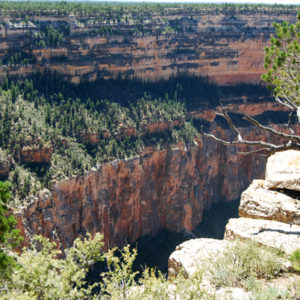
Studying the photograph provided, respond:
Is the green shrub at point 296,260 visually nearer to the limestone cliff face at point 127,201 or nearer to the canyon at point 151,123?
the canyon at point 151,123

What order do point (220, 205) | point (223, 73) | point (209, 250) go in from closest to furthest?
1. point (209, 250)
2. point (220, 205)
3. point (223, 73)

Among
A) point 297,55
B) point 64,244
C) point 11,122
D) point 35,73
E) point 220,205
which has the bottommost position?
point 220,205

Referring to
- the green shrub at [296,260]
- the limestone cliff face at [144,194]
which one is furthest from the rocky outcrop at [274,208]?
the limestone cliff face at [144,194]

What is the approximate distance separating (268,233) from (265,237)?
1.25 ft

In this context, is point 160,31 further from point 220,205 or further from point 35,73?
point 220,205

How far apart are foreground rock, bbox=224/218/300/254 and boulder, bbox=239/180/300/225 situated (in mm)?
360

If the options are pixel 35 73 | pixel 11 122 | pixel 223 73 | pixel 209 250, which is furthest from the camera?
pixel 223 73

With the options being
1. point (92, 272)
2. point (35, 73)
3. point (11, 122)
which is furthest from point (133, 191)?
point (35, 73)

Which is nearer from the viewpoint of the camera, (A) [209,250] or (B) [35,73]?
(A) [209,250]

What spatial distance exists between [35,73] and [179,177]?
1994cm

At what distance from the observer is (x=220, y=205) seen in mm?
55875

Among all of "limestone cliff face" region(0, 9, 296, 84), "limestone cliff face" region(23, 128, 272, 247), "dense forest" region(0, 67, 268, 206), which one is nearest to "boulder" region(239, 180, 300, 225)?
"limestone cliff face" region(23, 128, 272, 247)

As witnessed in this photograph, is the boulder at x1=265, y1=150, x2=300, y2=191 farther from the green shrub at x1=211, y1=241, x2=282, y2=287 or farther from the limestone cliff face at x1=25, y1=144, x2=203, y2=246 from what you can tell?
the limestone cliff face at x1=25, y1=144, x2=203, y2=246

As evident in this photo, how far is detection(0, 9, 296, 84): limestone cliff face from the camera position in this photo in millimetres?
48963
